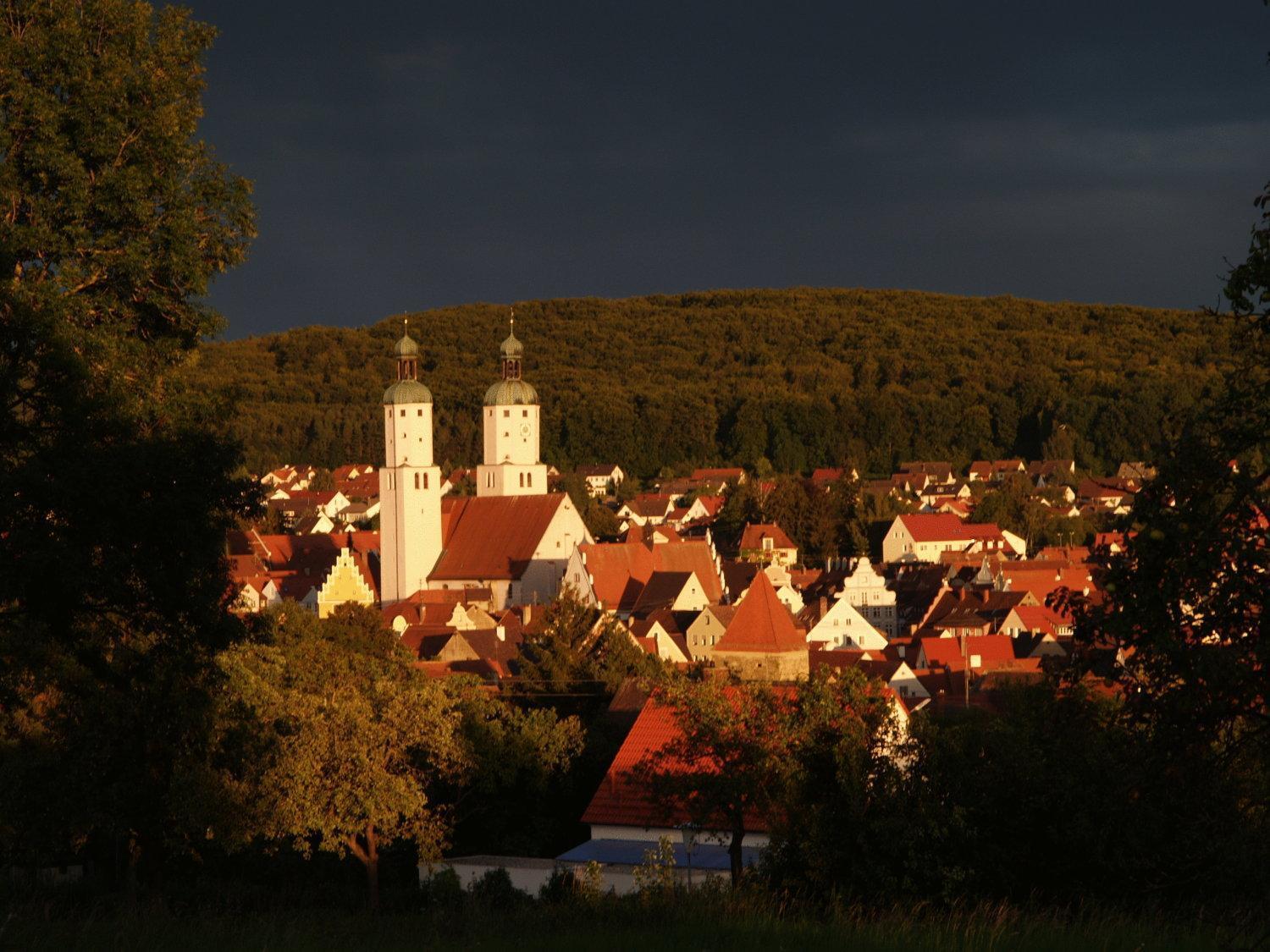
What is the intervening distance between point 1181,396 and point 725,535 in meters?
49.7

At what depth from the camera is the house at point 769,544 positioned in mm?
103062

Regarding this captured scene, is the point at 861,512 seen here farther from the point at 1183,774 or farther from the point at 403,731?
the point at 1183,774

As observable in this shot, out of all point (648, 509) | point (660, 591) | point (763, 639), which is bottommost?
point (763, 639)

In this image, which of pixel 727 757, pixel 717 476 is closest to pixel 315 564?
pixel 727 757

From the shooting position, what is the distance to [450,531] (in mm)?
77562

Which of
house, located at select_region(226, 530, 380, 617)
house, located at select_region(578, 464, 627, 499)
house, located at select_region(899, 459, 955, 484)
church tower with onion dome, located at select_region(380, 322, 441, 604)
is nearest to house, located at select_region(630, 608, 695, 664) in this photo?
house, located at select_region(226, 530, 380, 617)

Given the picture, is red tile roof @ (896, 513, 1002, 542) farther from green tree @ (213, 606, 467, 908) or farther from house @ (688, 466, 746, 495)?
green tree @ (213, 606, 467, 908)

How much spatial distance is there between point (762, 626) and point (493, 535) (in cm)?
3832

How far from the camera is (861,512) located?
11362 centimetres

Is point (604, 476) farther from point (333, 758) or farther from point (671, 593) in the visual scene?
point (333, 758)

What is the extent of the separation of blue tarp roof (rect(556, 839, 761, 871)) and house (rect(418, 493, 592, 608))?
49414 mm

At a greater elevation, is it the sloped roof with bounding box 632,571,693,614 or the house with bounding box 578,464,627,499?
the house with bounding box 578,464,627,499

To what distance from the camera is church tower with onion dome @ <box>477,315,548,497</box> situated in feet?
288

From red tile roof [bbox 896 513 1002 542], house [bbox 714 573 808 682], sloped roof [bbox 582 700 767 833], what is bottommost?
sloped roof [bbox 582 700 767 833]
